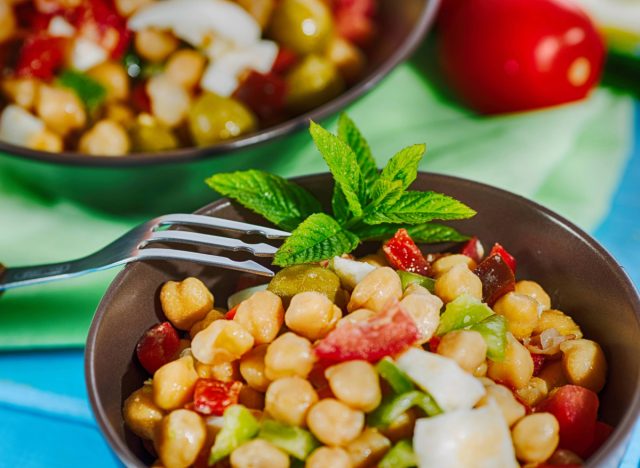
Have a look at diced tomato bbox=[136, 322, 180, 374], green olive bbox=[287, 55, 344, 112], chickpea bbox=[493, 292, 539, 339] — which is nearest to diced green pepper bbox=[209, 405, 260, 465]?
diced tomato bbox=[136, 322, 180, 374]

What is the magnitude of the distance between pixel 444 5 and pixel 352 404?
1955mm

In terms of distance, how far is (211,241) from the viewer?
1501mm

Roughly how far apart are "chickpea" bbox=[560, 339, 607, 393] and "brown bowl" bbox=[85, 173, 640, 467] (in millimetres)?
24

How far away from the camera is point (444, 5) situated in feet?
9.29

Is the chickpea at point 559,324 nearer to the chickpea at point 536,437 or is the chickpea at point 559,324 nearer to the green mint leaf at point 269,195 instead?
the chickpea at point 536,437

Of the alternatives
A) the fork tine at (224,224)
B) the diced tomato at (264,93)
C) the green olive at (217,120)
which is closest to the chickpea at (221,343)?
the fork tine at (224,224)

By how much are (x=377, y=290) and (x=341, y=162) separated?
28 centimetres

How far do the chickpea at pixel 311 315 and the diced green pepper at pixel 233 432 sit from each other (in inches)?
6.7

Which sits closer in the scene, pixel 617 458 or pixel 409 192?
pixel 617 458

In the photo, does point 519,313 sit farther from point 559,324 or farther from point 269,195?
point 269,195

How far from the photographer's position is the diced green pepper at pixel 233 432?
1.21 metres

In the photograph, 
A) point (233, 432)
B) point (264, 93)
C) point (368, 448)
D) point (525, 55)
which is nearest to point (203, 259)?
point (233, 432)

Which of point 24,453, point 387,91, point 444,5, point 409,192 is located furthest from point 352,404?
point 444,5

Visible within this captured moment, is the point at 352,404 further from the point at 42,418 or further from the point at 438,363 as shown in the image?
the point at 42,418
